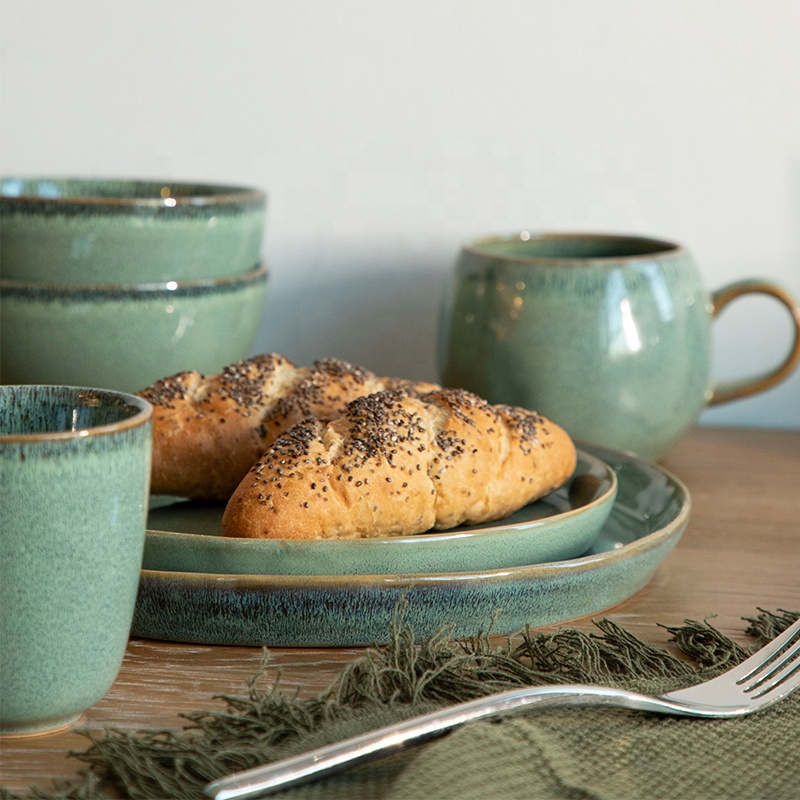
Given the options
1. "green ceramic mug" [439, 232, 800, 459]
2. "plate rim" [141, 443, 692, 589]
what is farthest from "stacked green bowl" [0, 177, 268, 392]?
"plate rim" [141, 443, 692, 589]

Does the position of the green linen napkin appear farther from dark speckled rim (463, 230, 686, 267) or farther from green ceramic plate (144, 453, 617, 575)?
dark speckled rim (463, 230, 686, 267)

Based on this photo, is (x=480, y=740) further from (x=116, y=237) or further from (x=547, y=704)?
(x=116, y=237)

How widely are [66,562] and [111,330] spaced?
428 millimetres

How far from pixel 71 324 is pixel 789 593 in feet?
1.82

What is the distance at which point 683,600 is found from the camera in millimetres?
652

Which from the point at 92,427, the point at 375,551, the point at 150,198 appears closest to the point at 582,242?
the point at 150,198

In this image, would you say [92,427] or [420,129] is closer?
[92,427]

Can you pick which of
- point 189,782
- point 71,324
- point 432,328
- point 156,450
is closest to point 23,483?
point 189,782

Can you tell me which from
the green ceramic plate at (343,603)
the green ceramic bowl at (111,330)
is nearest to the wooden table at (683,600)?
the green ceramic plate at (343,603)

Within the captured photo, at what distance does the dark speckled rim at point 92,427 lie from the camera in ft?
1.43

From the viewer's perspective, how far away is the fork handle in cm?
41

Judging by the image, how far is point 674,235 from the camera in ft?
3.59

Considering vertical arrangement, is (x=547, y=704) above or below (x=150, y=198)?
below

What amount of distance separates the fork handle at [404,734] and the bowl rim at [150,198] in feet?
1.67
